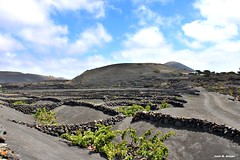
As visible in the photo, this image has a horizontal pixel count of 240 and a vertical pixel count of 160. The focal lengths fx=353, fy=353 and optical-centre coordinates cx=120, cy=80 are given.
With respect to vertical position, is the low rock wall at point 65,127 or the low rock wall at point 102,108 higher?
the low rock wall at point 102,108

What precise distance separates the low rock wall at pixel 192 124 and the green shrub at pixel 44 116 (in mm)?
13902

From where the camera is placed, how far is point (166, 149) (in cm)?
2386

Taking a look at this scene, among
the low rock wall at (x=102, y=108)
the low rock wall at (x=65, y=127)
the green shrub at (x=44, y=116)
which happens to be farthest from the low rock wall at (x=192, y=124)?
the green shrub at (x=44, y=116)

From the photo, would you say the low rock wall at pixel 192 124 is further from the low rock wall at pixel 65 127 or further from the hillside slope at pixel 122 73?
the hillside slope at pixel 122 73

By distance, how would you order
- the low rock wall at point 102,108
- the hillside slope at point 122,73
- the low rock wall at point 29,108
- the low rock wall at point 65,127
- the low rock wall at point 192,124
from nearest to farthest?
the low rock wall at point 192,124 < the low rock wall at point 65,127 < the low rock wall at point 102,108 < the low rock wall at point 29,108 < the hillside slope at point 122,73

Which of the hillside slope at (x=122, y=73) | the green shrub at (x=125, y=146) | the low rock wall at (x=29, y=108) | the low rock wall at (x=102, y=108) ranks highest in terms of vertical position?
the hillside slope at (x=122, y=73)

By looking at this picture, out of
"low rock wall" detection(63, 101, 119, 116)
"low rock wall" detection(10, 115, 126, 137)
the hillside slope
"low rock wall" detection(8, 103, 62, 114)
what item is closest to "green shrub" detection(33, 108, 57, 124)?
"low rock wall" detection(8, 103, 62, 114)

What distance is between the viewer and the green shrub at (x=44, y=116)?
4451cm

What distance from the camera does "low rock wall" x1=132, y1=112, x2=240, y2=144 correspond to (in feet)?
79.6

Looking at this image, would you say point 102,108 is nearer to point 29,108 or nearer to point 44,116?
point 44,116

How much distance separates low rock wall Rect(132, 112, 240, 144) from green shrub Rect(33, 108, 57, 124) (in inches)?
547

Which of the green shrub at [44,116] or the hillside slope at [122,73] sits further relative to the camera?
the hillside slope at [122,73]

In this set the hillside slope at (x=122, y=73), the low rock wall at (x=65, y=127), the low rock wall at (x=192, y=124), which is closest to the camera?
the low rock wall at (x=192, y=124)

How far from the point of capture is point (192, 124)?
27750mm
